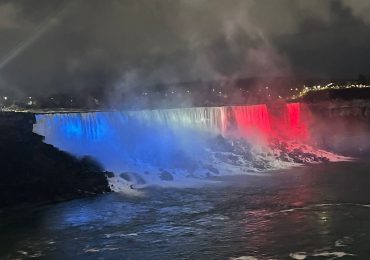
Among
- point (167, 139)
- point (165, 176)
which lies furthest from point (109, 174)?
point (167, 139)

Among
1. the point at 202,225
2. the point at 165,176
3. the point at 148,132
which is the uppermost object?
the point at 148,132

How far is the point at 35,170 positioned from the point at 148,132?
521 inches

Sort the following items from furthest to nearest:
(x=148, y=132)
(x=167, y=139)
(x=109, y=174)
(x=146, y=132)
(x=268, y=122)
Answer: (x=268, y=122)
(x=167, y=139)
(x=148, y=132)
(x=146, y=132)
(x=109, y=174)

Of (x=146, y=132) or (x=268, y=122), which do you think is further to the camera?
(x=268, y=122)

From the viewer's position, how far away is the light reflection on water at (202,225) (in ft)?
54.1

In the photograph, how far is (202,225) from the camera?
1950 cm

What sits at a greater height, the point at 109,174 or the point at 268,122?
the point at 268,122

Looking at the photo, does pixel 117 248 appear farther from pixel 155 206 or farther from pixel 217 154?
pixel 217 154

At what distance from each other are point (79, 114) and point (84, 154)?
3489 millimetres

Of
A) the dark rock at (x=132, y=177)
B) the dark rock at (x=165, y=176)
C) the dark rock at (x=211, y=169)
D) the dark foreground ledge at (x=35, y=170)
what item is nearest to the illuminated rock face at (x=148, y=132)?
the dark rock at (x=132, y=177)

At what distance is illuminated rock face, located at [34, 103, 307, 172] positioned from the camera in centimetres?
3303

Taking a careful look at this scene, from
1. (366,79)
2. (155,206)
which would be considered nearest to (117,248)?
(155,206)

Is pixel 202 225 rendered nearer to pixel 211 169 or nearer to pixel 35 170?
pixel 35 170

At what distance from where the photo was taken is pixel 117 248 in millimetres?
17062
